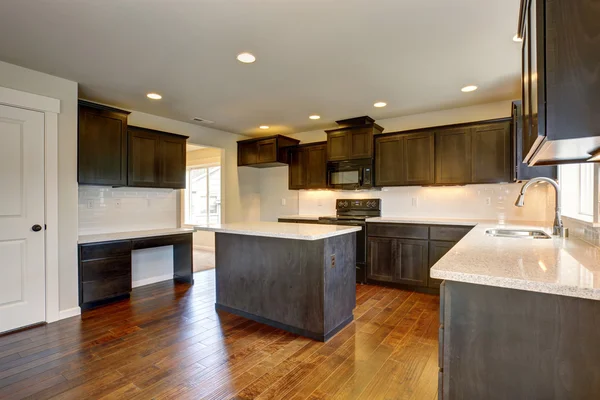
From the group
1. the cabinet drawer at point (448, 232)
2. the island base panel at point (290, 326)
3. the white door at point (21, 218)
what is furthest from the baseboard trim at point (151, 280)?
the cabinet drawer at point (448, 232)

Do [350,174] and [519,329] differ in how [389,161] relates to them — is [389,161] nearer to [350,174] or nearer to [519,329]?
[350,174]

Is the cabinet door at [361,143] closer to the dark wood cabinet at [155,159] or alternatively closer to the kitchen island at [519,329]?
the dark wood cabinet at [155,159]

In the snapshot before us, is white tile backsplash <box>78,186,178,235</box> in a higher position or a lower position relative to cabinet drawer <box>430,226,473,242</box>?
higher

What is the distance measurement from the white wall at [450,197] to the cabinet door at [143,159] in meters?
2.64

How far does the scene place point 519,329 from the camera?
45.9 inches

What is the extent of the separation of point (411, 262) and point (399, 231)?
43 centimetres

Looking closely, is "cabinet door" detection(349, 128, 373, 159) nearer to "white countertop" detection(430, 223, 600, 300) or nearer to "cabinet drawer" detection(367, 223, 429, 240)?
"cabinet drawer" detection(367, 223, 429, 240)

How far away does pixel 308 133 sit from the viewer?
5.81m

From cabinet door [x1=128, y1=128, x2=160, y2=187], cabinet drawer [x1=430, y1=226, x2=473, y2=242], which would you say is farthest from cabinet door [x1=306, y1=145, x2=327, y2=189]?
cabinet door [x1=128, y1=128, x2=160, y2=187]

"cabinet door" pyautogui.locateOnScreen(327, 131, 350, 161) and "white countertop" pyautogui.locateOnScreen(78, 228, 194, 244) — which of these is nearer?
"white countertop" pyautogui.locateOnScreen(78, 228, 194, 244)

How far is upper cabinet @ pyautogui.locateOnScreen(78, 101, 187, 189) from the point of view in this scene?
11.6 ft

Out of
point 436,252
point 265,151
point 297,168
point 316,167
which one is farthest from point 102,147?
point 436,252

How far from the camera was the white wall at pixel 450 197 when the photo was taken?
13.0 ft

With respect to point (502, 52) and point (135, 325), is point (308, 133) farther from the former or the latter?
point (135, 325)
